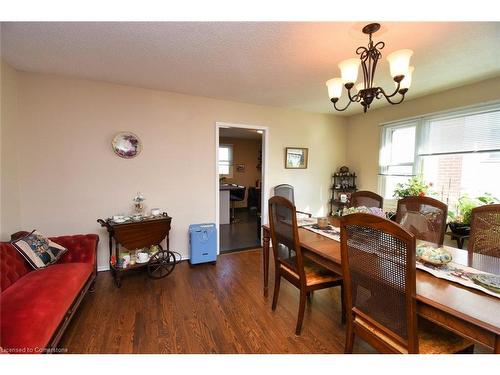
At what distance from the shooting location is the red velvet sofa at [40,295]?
3.97 ft

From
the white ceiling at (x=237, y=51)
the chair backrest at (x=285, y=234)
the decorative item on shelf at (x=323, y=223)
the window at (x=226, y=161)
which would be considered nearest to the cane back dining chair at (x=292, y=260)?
the chair backrest at (x=285, y=234)

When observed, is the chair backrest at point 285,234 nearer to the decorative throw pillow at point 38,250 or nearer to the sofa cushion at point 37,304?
the sofa cushion at point 37,304

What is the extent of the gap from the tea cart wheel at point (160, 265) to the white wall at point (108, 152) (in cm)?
34

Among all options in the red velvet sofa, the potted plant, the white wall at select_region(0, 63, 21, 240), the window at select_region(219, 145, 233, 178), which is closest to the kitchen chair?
the potted plant

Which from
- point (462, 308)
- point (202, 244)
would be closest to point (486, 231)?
point (462, 308)

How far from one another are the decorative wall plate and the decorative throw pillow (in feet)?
3.92

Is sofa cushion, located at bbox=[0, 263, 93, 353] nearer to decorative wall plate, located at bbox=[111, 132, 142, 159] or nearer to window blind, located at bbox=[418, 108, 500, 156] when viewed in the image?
decorative wall plate, located at bbox=[111, 132, 142, 159]

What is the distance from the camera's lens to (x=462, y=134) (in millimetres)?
2736

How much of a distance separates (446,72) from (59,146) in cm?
431

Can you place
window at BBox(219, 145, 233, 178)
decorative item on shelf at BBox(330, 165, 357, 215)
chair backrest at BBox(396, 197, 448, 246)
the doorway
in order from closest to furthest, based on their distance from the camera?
chair backrest at BBox(396, 197, 448, 246)
decorative item on shelf at BBox(330, 165, 357, 215)
the doorway
window at BBox(219, 145, 233, 178)

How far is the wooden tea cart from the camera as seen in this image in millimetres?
2420

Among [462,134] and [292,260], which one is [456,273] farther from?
[462,134]

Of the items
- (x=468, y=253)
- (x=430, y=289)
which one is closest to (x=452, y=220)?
(x=468, y=253)
